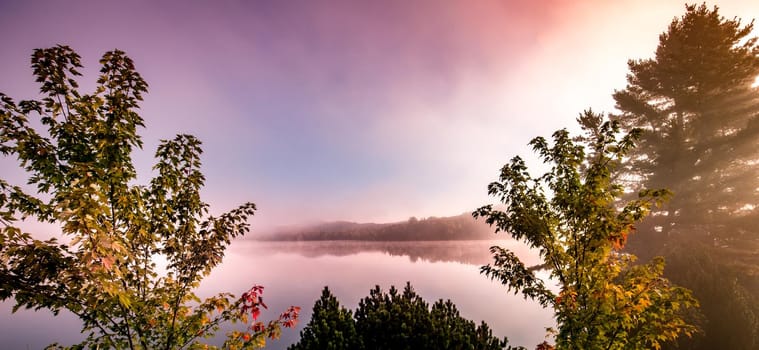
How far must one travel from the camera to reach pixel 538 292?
6.90 metres

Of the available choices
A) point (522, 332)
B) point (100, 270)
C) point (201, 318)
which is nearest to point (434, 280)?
point (522, 332)

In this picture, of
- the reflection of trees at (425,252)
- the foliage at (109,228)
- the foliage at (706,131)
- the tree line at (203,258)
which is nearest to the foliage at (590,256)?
the tree line at (203,258)

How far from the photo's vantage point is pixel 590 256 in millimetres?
6094

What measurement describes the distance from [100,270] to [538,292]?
7.94m

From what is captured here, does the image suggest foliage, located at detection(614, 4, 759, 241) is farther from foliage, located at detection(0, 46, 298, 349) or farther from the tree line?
foliage, located at detection(0, 46, 298, 349)

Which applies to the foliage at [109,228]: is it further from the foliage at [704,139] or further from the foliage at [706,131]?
the foliage at [706,131]

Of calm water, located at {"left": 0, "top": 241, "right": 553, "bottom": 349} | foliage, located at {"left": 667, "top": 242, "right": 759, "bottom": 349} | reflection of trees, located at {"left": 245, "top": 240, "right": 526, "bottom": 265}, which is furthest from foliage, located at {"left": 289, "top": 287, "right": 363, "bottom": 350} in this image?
reflection of trees, located at {"left": 245, "top": 240, "right": 526, "bottom": 265}

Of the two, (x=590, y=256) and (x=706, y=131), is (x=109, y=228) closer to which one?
(x=590, y=256)

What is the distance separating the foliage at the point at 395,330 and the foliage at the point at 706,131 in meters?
24.2

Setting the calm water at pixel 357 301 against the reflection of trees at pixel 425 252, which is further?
the reflection of trees at pixel 425 252

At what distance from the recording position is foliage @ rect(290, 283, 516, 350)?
6.64 meters

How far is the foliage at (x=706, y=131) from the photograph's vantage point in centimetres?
2088

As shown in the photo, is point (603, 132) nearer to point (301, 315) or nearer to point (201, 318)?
point (201, 318)

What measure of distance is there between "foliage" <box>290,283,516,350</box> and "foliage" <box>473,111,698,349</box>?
1.58 m
